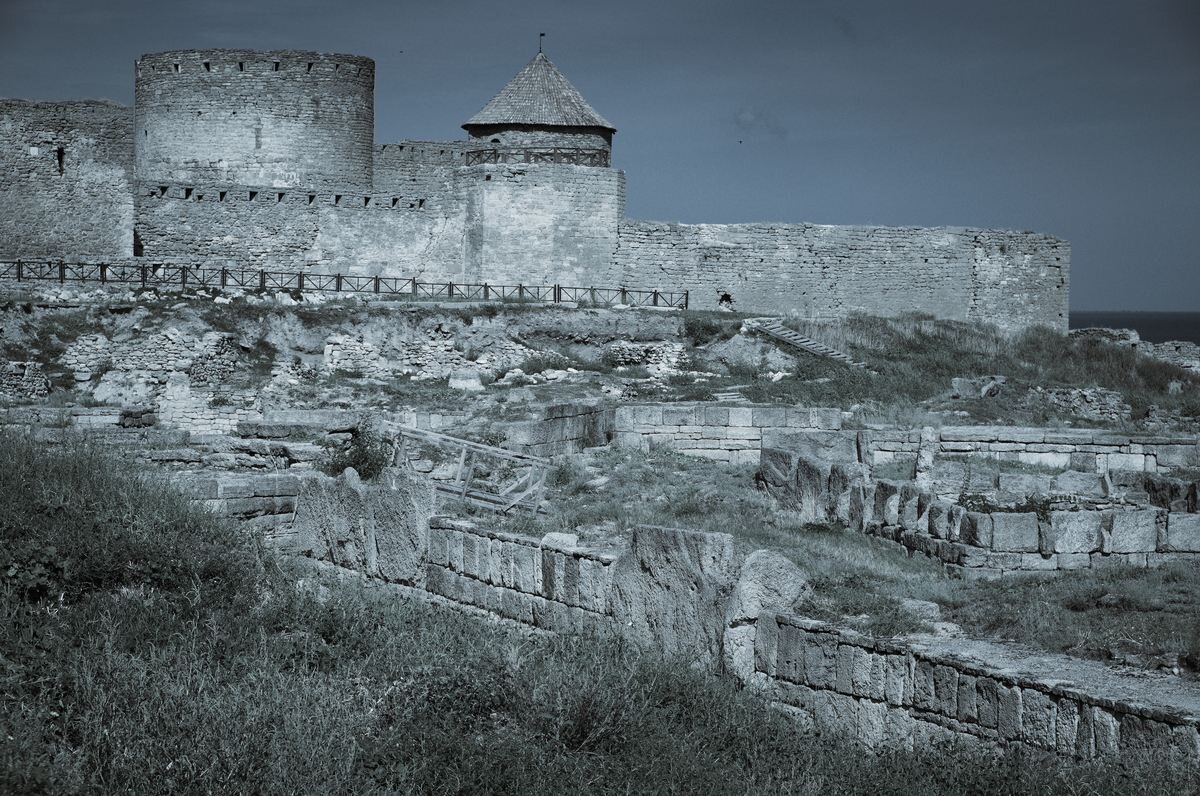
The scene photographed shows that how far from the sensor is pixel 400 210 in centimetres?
3553

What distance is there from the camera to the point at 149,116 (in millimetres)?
37656

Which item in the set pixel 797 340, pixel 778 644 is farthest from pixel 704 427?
pixel 778 644

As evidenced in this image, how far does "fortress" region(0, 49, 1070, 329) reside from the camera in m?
35.0

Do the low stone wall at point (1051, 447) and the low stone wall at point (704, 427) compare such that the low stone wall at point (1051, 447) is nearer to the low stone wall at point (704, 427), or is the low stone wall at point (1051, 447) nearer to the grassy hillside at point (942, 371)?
the low stone wall at point (704, 427)

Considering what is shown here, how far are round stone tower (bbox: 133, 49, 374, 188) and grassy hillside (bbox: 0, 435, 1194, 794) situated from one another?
30639mm

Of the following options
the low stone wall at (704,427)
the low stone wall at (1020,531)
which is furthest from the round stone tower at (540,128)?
the low stone wall at (1020,531)

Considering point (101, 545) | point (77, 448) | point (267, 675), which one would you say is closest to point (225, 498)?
point (77, 448)

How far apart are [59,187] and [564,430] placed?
24142 mm

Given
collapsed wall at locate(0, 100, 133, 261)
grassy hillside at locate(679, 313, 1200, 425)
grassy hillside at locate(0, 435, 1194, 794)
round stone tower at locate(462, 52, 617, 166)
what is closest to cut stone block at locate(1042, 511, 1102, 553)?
grassy hillside at locate(0, 435, 1194, 794)

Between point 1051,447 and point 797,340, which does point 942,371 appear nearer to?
point 797,340

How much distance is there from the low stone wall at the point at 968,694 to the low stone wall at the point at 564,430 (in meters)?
9.54

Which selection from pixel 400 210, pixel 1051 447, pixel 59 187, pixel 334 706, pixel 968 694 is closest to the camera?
pixel 334 706

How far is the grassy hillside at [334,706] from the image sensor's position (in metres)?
5.73

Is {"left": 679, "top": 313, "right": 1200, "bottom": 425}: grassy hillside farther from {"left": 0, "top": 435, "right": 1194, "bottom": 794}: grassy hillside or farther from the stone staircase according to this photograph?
{"left": 0, "top": 435, "right": 1194, "bottom": 794}: grassy hillside
